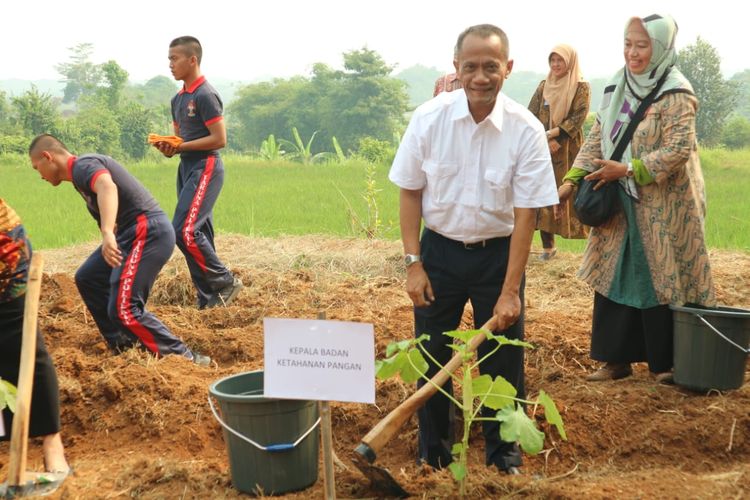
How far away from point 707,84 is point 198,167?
110 ft

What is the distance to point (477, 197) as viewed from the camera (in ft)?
9.34

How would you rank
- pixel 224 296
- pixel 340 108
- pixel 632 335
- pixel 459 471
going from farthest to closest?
pixel 340 108, pixel 224 296, pixel 632 335, pixel 459 471

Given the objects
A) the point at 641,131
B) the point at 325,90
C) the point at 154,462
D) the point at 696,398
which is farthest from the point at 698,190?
the point at 325,90

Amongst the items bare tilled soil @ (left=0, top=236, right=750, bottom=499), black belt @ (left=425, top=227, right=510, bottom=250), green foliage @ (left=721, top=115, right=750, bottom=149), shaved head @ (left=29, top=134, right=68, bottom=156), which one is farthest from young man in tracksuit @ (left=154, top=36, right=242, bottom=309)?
green foliage @ (left=721, top=115, right=750, bottom=149)

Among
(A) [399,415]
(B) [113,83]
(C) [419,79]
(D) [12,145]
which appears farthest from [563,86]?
(C) [419,79]

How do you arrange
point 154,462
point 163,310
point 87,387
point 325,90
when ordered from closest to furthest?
1. point 154,462
2. point 87,387
3. point 163,310
4. point 325,90

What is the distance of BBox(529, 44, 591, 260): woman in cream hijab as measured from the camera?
6.03 meters

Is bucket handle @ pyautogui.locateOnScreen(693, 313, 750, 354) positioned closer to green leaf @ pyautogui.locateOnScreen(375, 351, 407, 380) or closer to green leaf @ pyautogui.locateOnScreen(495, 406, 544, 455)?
green leaf @ pyautogui.locateOnScreen(495, 406, 544, 455)

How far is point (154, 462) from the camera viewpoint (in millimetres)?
3029

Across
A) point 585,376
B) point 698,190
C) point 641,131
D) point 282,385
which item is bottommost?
point 585,376

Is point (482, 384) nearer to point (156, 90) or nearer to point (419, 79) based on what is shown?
point (156, 90)

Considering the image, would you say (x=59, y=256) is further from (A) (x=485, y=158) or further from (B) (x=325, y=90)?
(B) (x=325, y=90)

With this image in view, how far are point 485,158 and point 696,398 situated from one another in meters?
1.56

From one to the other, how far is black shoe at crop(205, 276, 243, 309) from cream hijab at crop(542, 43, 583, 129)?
253cm
